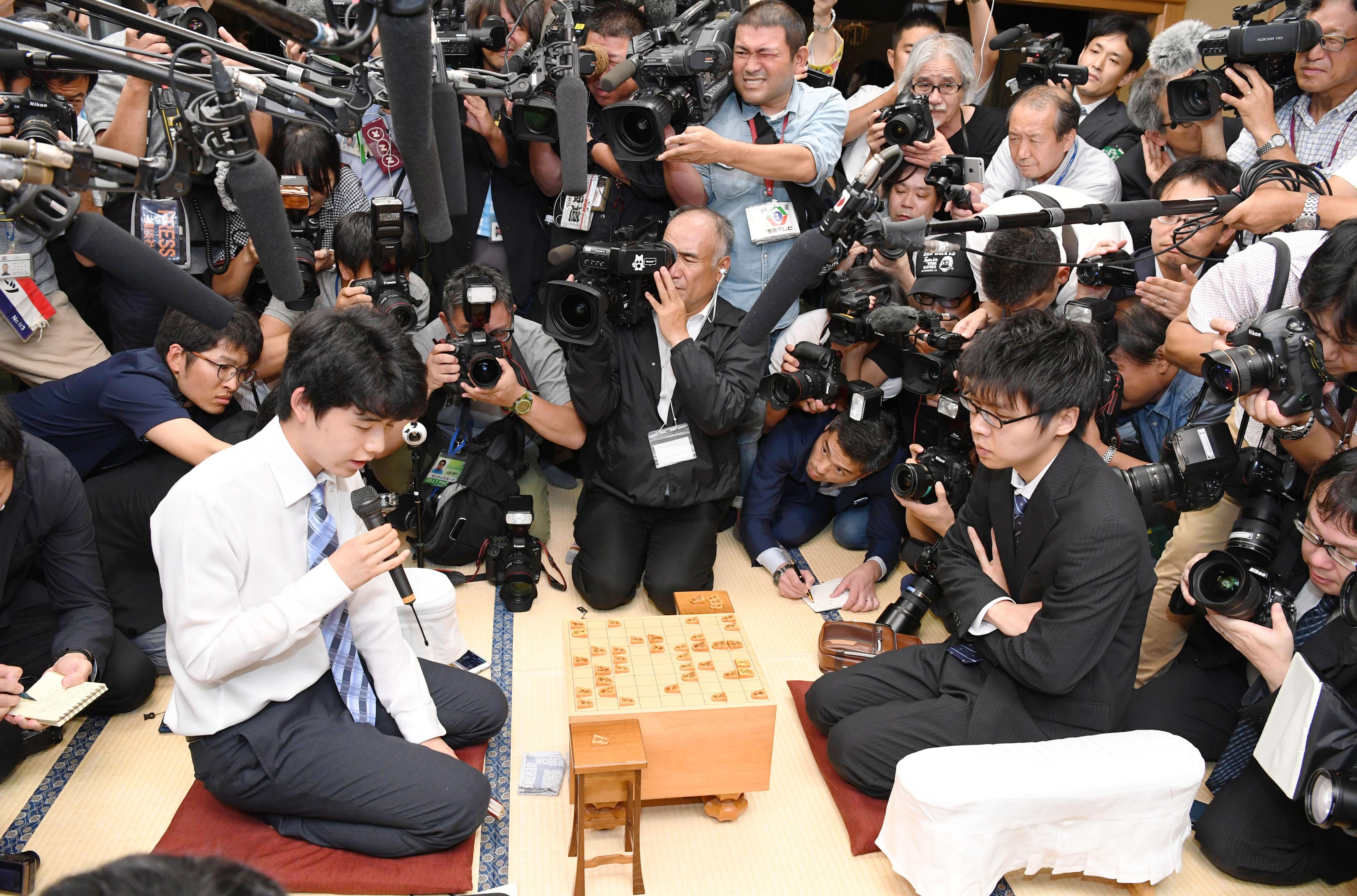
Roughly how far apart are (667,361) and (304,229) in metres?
1.26

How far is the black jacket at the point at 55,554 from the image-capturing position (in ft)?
7.94

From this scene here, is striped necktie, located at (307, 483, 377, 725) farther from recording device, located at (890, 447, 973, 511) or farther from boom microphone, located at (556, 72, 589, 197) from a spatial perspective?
recording device, located at (890, 447, 973, 511)

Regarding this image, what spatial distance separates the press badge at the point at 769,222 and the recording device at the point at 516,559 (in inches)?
46.9

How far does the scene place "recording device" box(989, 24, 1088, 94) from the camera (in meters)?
3.62

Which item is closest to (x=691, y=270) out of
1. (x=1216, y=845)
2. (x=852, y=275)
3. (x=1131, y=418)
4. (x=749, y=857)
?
(x=852, y=275)

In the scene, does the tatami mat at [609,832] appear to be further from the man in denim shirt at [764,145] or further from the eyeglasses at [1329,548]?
the man in denim shirt at [764,145]

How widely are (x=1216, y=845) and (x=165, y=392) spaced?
2.90m

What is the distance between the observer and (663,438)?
3.29 meters

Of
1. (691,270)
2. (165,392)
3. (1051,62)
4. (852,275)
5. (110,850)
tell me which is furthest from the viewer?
(1051,62)

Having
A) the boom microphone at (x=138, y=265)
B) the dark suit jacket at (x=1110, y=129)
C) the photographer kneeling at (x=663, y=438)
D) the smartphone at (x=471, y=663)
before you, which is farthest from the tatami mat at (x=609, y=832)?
the dark suit jacket at (x=1110, y=129)

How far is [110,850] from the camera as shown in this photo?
2.22 meters

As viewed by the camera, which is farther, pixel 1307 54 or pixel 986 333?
pixel 1307 54

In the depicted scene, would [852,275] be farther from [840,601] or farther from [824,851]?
[824,851]

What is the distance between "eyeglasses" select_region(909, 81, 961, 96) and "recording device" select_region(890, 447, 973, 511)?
1.35 metres
